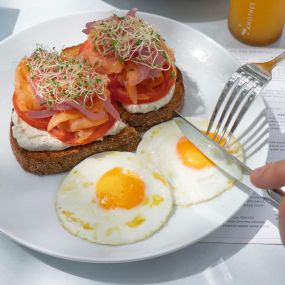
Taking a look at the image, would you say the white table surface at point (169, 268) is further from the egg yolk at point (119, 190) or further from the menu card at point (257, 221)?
the egg yolk at point (119, 190)

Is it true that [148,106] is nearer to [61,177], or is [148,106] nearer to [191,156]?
[191,156]

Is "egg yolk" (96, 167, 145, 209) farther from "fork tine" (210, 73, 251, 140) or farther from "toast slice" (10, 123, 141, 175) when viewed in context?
"fork tine" (210, 73, 251, 140)

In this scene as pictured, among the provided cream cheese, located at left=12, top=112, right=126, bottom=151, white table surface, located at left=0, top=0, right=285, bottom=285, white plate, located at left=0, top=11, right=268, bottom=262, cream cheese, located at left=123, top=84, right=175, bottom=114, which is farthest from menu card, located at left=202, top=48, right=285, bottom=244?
cream cheese, located at left=12, top=112, right=126, bottom=151

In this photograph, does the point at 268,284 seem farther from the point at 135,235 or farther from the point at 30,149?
the point at 30,149

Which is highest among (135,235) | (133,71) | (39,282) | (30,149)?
(133,71)

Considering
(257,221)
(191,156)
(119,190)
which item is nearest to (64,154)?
(119,190)

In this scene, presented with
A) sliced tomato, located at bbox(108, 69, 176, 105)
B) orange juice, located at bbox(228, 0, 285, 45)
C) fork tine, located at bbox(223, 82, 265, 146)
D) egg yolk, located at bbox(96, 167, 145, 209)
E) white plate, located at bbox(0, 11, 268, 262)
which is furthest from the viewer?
orange juice, located at bbox(228, 0, 285, 45)

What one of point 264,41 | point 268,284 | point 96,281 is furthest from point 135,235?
point 264,41

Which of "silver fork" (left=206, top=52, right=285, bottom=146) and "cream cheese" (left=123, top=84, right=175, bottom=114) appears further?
"cream cheese" (left=123, top=84, right=175, bottom=114)

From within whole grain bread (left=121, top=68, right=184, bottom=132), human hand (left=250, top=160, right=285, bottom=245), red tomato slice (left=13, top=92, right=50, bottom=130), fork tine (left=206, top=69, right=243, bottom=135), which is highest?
human hand (left=250, top=160, right=285, bottom=245)
